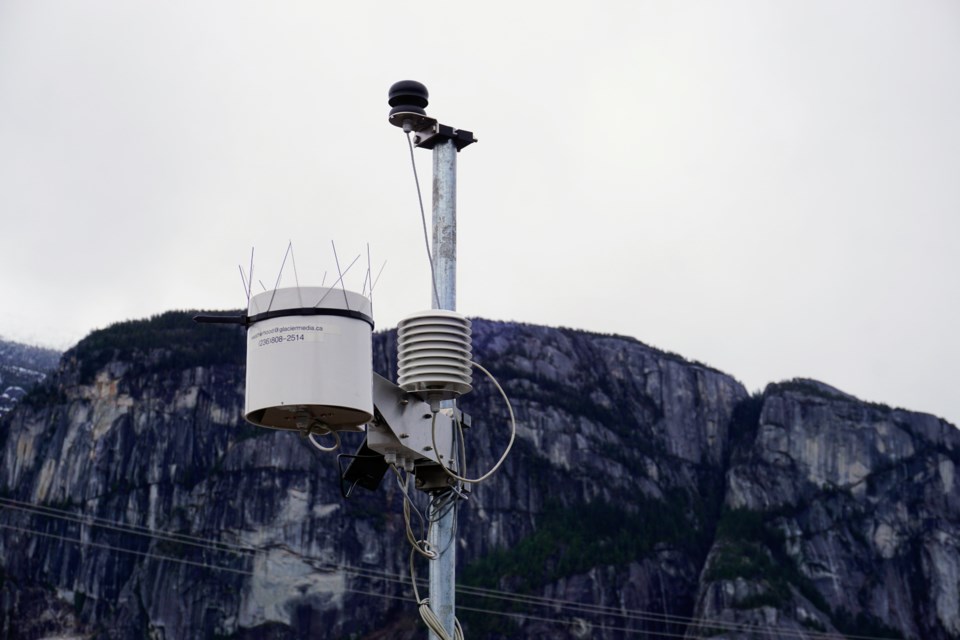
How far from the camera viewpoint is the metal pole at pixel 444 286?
1022 cm

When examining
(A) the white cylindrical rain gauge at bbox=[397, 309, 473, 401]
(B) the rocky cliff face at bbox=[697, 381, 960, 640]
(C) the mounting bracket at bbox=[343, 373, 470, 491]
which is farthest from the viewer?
(B) the rocky cliff face at bbox=[697, 381, 960, 640]

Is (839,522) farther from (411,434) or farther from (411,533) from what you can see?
(411,533)

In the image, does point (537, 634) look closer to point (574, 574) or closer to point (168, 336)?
point (574, 574)

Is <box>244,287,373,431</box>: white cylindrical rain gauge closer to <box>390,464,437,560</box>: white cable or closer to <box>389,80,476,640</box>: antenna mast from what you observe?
<box>390,464,437,560</box>: white cable

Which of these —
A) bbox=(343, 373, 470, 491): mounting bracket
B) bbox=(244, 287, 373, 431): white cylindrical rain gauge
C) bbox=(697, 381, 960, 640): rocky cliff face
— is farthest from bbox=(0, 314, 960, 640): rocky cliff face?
bbox=(244, 287, 373, 431): white cylindrical rain gauge

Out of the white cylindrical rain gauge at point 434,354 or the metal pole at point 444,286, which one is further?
the white cylindrical rain gauge at point 434,354

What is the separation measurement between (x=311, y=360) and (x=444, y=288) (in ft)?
4.19

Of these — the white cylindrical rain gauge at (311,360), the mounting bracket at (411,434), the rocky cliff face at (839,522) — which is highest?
the rocky cliff face at (839,522)

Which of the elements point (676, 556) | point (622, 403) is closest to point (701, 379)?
point (622, 403)

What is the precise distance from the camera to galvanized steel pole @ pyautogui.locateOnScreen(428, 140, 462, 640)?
33.5 ft

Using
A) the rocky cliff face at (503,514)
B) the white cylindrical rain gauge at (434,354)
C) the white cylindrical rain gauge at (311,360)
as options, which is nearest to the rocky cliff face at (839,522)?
the rocky cliff face at (503,514)

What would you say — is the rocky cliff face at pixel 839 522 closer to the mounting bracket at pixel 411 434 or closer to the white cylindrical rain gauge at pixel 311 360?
the mounting bracket at pixel 411 434

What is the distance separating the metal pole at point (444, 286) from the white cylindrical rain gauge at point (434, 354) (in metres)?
0.34

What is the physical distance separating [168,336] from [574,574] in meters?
56.7
